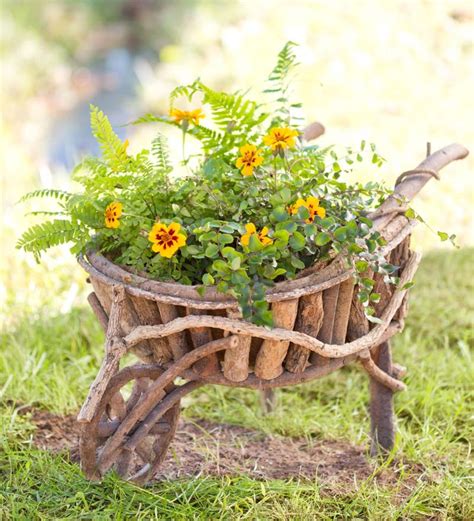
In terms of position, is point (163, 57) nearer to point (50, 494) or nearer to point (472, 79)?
point (472, 79)

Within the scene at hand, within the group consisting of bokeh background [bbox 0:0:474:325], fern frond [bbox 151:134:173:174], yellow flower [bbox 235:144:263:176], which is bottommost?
yellow flower [bbox 235:144:263:176]

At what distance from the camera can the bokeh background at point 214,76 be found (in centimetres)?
447

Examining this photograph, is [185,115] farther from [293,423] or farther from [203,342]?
[293,423]

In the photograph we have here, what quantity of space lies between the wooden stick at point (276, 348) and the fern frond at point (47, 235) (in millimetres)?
501

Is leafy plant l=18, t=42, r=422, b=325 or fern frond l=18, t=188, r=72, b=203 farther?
fern frond l=18, t=188, r=72, b=203

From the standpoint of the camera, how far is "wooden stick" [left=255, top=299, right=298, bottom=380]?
180 cm

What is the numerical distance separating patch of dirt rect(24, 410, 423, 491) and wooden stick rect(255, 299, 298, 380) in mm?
475

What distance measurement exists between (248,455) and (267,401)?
31 centimetres

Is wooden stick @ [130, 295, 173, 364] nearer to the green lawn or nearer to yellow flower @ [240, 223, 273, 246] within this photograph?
yellow flower @ [240, 223, 273, 246]

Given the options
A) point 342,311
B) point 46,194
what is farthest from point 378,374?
point 46,194

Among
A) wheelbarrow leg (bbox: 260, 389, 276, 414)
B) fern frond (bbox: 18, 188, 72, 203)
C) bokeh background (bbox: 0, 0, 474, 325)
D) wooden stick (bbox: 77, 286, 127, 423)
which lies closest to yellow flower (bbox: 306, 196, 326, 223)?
wooden stick (bbox: 77, 286, 127, 423)

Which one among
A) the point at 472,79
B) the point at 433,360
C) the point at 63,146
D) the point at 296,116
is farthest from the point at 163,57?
the point at 296,116

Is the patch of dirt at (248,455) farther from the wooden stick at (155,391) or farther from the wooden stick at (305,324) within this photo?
the wooden stick at (305,324)

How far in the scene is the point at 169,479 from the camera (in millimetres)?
2242
